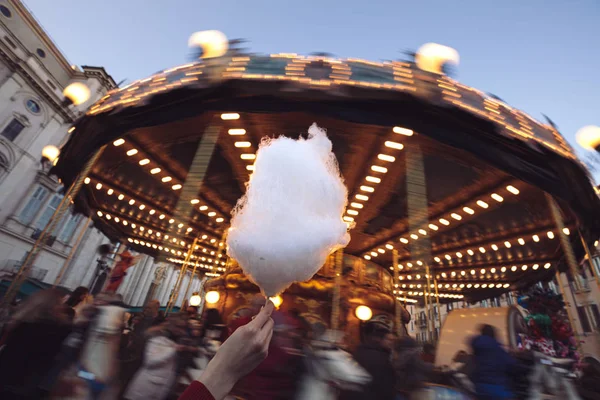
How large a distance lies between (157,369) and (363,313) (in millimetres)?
5601

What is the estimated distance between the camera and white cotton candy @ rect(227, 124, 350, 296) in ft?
5.77

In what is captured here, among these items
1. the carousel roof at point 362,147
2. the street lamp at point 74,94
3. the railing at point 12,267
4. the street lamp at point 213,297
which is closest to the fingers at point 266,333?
the carousel roof at point 362,147

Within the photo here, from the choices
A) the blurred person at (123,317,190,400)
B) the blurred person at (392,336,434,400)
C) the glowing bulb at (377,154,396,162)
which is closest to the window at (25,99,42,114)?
the blurred person at (123,317,190,400)

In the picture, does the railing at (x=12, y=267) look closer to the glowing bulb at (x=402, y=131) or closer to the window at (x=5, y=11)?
the window at (x=5, y=11)

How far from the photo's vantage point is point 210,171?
277 inches

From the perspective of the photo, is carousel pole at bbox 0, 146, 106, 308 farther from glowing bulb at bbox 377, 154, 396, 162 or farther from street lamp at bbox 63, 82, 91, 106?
glowing bulb at bbox 377, 154, 396, 162

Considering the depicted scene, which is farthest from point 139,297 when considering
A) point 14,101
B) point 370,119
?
point 370,119

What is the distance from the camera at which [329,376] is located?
9.84 ft

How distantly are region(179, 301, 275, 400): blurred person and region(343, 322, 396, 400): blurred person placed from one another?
2663 mm

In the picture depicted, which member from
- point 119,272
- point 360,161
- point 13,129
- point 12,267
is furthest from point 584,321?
point 13,129

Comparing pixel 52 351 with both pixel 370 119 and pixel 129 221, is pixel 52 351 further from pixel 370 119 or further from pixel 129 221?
pixel 129 221

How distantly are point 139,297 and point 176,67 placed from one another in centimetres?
3096

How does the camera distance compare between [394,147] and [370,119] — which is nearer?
[370,119]

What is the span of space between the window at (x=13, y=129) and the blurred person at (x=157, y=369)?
23.0 meters
